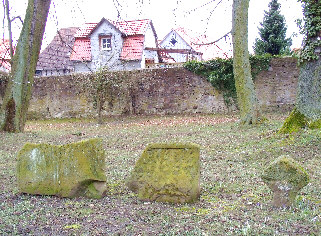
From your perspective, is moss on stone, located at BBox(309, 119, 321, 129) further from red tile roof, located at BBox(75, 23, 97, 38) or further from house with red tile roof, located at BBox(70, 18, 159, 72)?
red tile roof, located at BBox(75, 23, 97, 38)

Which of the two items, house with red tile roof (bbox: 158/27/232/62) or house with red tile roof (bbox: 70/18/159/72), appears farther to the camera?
house with red tile roof (bbox: 70/18/159/72)

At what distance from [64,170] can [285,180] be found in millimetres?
3201

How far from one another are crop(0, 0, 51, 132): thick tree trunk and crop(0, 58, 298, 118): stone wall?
583 cm

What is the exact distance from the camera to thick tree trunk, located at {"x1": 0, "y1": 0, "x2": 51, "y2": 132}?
12.5m

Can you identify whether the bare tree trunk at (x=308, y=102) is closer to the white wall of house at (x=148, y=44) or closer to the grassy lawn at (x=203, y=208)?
the grassy lawn at (x=203, y=208)

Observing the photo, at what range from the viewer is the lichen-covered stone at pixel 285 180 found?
14.5 ft

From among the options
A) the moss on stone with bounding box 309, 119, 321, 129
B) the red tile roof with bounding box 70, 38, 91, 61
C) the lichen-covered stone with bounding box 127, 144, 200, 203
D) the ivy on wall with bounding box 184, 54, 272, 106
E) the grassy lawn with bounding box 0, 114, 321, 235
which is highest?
the red tile roof with bounding box 70, 38, 91, 61

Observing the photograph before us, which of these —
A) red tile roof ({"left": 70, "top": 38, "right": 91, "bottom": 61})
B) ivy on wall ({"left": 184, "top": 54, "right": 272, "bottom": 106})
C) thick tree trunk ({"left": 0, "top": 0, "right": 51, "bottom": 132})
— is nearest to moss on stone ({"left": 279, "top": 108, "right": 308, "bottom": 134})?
thick tree trunk ({"left": 0, "top": 0, "right": 51, "bottom": 132})

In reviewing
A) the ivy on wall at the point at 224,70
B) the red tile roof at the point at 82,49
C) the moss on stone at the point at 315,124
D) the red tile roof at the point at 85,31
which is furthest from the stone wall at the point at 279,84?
the red tile roof at the point at 85,31

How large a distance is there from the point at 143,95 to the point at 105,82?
2677 mm

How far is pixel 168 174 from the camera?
199 inches

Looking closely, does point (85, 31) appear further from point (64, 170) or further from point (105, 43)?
point (64, 170)

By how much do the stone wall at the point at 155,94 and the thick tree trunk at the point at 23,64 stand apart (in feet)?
19.1

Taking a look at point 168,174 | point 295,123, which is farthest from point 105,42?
point 168,174
